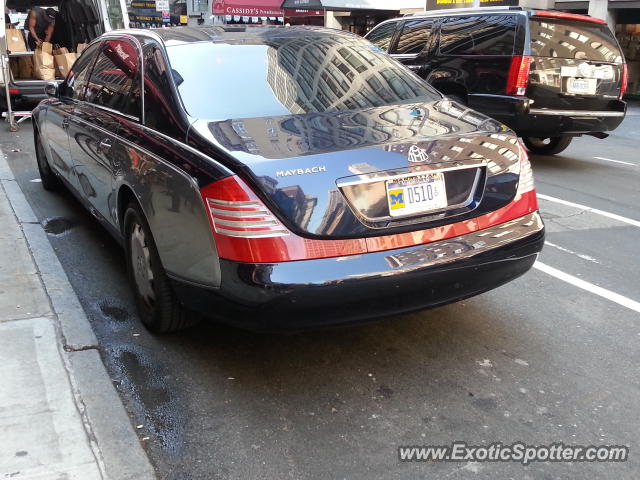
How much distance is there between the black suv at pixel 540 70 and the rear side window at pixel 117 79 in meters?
5.22

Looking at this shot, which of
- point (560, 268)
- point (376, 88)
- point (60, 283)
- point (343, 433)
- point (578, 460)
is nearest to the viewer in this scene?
point (578, 460)

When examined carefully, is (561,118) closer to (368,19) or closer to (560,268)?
(560,268)

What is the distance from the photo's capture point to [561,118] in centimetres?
846

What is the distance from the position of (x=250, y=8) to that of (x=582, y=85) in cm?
3375

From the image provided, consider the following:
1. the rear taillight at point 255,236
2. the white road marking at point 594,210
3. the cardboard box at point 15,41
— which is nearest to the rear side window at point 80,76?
the rear taillight at point 255,236

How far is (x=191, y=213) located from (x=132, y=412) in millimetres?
989

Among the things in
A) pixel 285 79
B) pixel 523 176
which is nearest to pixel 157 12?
pixel 285 79

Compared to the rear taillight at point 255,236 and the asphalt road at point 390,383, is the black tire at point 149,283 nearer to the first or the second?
the asphalt road at point 390,383

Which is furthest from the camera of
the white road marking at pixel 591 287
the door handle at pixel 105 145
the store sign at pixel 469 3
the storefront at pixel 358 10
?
the storefront at pixel 358 10

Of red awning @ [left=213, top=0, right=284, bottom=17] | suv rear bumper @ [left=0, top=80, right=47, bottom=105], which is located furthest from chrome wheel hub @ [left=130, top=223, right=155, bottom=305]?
red awning @ [left=213, top=0, right=284, bottom=17]

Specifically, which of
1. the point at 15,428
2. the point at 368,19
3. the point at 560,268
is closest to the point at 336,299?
the point at 15,428

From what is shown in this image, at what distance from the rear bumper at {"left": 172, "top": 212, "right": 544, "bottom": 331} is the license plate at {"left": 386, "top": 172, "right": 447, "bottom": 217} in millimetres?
182

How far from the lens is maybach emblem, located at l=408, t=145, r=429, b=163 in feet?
10.3

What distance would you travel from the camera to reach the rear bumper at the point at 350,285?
2.93 metres
